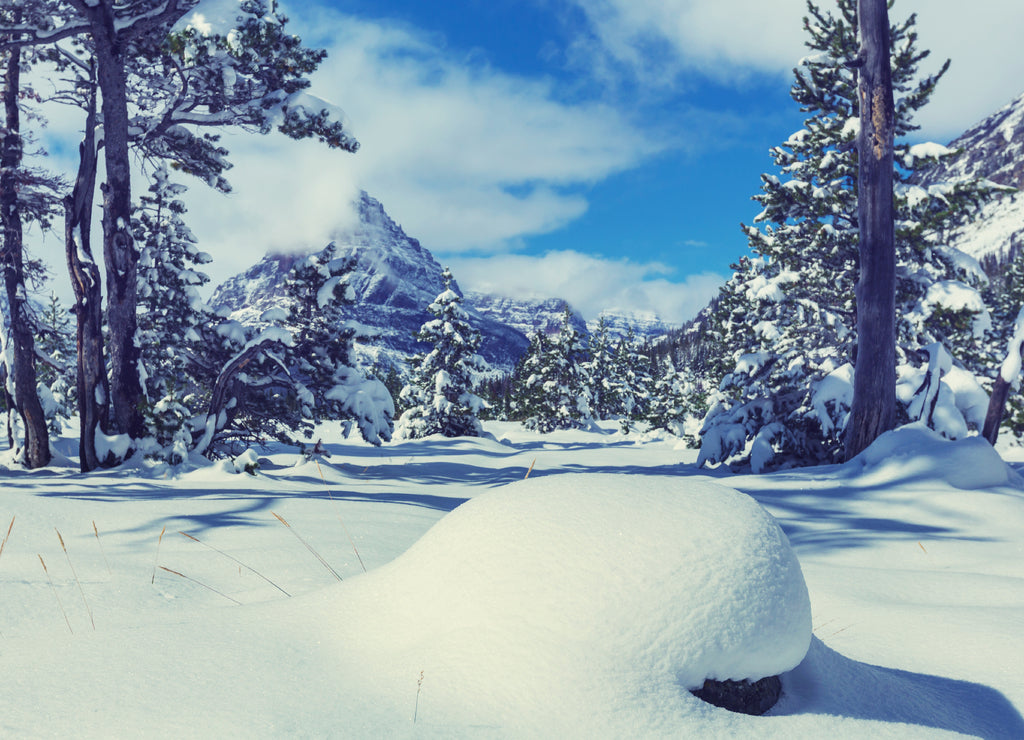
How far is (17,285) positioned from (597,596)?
10250mm

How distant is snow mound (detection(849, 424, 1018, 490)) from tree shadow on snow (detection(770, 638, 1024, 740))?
4457mm

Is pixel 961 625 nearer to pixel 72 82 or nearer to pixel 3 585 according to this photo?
pixel 3 585

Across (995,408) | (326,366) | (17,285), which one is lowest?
(995,408)

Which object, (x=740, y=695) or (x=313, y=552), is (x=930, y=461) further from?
(x=313, y=552)

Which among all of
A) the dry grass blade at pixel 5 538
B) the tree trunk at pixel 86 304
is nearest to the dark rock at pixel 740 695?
the dry grass blade at pixel 5 538

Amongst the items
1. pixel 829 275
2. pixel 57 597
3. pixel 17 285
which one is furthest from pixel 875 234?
pixel 17 285

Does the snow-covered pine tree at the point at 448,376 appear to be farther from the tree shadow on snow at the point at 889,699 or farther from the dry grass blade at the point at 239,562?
the tree shadow on snow at the point at 889,699

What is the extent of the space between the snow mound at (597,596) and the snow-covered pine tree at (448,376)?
1947 centimetres

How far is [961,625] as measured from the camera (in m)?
2.42

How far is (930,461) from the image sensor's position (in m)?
5.77

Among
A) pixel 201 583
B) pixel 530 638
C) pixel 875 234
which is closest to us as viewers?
pixel 530 638

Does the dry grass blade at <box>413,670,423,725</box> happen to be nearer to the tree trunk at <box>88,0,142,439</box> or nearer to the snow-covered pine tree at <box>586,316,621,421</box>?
the tree trunk at <box>88,0,142,439</box>

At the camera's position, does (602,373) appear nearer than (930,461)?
No

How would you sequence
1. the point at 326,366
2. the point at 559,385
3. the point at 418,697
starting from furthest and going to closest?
the point at 559,385, the point at 326,366, the point at 418,697
